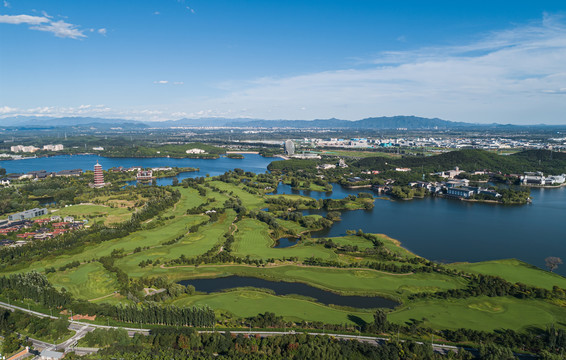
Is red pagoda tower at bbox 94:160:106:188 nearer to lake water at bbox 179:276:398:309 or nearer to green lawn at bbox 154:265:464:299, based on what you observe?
green lawn at bbox 154:265:464:299

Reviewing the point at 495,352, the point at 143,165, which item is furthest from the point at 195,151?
the point at 495,352

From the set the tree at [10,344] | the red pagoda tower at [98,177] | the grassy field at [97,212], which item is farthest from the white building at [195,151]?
the tree at [10,344]

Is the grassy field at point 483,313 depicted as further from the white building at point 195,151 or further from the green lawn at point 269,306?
the white building at point 195,151

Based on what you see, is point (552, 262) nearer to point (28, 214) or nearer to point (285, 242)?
point (285, 242)

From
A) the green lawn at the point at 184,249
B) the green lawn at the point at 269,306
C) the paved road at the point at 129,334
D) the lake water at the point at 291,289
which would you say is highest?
the green lawn at the point at 184,249

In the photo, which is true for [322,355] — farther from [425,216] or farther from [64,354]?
[425,216]

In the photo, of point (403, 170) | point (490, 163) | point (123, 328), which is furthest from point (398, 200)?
point (123, 328)
